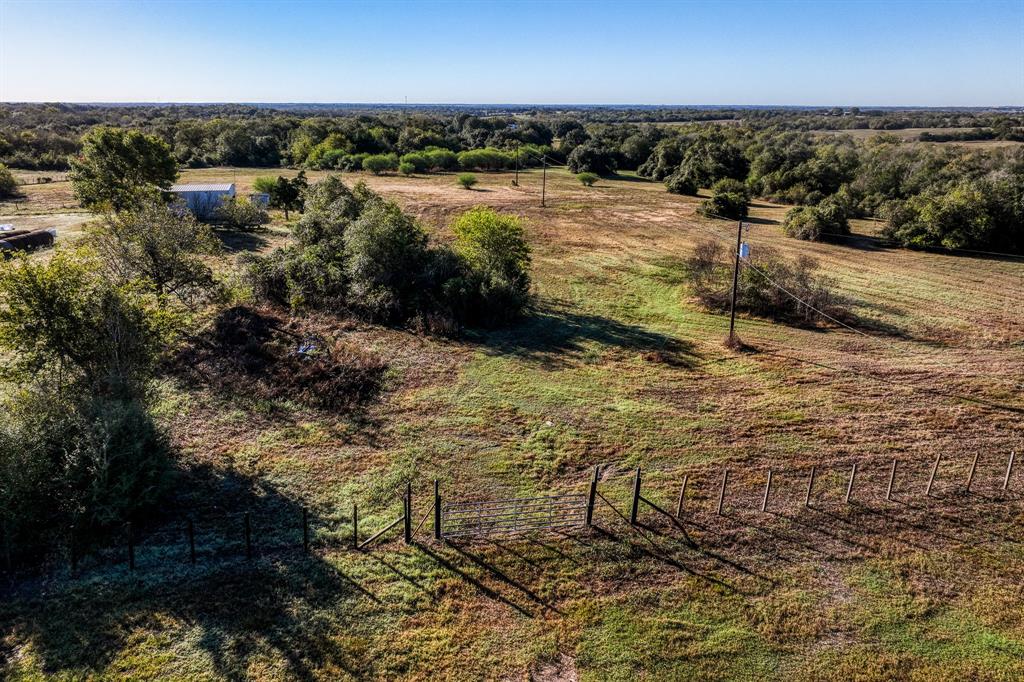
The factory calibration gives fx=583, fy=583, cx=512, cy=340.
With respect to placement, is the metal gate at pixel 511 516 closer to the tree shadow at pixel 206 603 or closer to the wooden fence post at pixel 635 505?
the wooden fence post at pixel 635 505

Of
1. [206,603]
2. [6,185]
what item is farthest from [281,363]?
[6,185]

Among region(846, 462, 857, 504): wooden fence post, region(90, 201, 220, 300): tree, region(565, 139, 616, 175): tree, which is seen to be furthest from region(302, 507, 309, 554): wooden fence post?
region(565, 139, 616, 175): tree

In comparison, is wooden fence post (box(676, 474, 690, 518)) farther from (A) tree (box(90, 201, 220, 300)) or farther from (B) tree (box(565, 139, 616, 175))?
(B) tree (box(565, 139, 616, 175))

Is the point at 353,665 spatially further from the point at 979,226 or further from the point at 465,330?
the point at 979,226

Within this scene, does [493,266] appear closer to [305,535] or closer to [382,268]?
[382,268]

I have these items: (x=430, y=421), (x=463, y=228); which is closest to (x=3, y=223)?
(x=463, y=228)

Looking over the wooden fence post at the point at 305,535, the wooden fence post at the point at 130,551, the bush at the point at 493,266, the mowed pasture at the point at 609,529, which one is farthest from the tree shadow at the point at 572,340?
the wooden fence post at the point at 130,551

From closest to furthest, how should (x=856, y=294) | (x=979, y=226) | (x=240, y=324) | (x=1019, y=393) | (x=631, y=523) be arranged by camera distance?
(x=631, y=523) < (x=1019, y=393) < (x=240, y=324) < (x=856, y=294) < (x=979, y=226)
